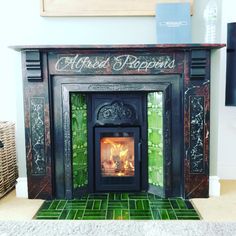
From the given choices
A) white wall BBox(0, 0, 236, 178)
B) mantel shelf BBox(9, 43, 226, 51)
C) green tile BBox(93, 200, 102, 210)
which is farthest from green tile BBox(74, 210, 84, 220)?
mantel shelf BBox(9, 43, 226, 51)

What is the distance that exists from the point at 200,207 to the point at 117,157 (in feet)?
2.53

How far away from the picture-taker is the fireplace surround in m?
2.24

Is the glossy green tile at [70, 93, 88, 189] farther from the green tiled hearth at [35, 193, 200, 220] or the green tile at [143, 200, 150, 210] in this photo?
the green tile at [143, 200, 150, 210]

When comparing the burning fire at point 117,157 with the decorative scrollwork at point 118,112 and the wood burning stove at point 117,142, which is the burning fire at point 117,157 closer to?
the wood burning stove at point 117,142

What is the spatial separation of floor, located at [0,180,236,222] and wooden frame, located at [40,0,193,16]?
148 centimetres

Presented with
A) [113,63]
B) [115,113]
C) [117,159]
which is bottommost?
[117,159]

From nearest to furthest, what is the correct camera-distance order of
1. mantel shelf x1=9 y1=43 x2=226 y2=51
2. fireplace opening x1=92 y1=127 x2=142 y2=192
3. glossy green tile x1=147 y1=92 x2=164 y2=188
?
mantel shelf x1=9 y1=43 x2=226 y2=51
glossy green tile x1=147 y1=92 x2=164 y2=188
fireplace opening x1=92 y1=127 x2=142 y2=192

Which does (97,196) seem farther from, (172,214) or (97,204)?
(172,214)

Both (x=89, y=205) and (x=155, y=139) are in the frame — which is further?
(x=155, y=139)

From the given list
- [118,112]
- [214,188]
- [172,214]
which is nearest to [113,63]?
[118,112]

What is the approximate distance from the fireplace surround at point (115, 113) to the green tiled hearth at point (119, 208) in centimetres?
9

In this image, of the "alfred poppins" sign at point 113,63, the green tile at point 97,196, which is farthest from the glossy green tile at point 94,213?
the "alfred poppins" sign at point 113,63

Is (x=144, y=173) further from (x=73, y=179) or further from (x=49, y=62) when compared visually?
(x=49, y=62)

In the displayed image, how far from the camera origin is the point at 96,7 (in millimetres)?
2363
